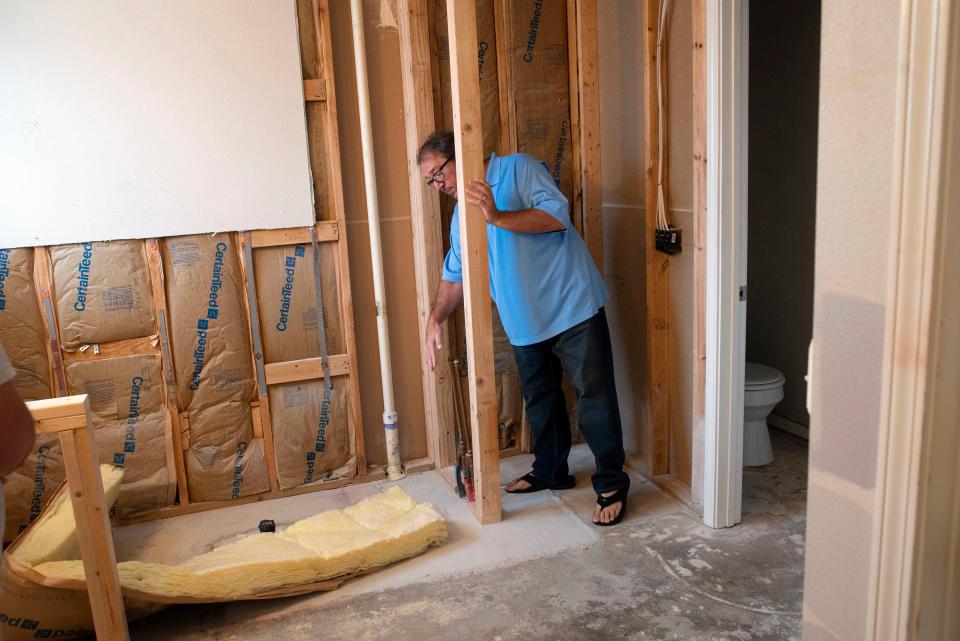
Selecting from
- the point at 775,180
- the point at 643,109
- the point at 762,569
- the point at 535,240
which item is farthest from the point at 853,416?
the point at 775,180

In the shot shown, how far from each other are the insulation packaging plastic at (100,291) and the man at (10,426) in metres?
1.95

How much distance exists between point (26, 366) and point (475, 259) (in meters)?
1.83

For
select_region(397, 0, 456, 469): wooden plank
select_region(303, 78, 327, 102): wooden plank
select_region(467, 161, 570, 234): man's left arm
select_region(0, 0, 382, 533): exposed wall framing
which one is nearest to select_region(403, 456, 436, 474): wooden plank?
select_region(397, 0, 456, 469): wooden plank

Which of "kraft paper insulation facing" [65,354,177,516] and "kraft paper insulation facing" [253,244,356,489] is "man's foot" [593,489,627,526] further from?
"kraft paper insulation facing" [65,354,177,516]

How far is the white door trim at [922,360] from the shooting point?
100 cm

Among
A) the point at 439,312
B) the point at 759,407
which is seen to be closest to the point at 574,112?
the point at 439,312

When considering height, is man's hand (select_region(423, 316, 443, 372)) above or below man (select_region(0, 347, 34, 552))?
below

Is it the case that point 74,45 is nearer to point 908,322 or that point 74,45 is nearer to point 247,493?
point 247,493

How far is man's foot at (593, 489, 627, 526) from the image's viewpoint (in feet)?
9.82

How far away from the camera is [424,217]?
3412mm

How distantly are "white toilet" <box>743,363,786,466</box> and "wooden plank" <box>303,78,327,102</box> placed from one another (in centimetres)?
209

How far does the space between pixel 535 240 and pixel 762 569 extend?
1.39 metres

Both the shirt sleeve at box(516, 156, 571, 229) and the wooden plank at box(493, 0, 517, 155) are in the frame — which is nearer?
the shirt sleeve at box(516, 156, 571, 229)

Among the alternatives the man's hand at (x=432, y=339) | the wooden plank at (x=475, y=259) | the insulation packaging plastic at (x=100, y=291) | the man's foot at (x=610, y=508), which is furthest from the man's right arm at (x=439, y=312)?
the insulation packaging plastic at (x=100, y=291)
